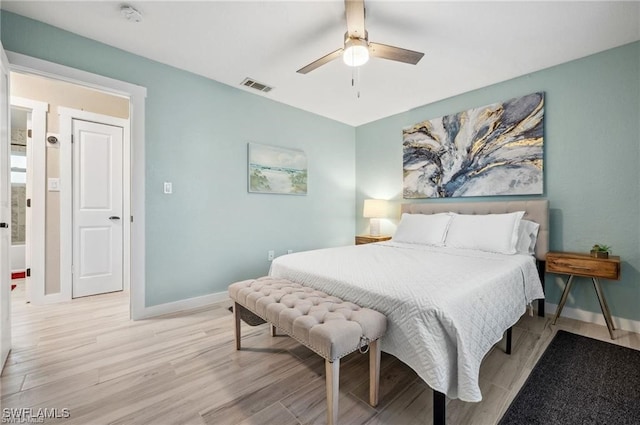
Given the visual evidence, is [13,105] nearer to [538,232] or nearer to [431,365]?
[431,365]

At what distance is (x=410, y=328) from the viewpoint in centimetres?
138

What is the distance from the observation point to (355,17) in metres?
1.84

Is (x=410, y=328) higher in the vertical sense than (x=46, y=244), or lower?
lower

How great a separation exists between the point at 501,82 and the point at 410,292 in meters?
2.88

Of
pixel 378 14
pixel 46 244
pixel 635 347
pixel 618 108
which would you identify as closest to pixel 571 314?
pixel 635 347

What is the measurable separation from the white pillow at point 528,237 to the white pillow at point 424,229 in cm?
66

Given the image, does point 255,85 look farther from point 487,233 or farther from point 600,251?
point 600,251

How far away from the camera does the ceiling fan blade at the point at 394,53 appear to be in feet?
6.37

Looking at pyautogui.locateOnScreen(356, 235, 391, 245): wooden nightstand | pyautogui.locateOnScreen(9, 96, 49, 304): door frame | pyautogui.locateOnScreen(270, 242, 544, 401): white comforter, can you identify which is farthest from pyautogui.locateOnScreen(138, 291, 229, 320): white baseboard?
pyautogui.locateOnScreen(356, 235, 391, 245): wooden nightstand

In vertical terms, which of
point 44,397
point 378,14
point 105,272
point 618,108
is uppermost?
point 378,14

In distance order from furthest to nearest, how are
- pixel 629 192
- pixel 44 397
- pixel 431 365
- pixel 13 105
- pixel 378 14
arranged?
1. pixel 13 105
2. pixel 629 192
3. pixel 378 14
4. pixel 44 397
5. pixel 431 365

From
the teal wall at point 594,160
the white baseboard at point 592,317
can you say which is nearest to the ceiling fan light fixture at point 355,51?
the teal wall at point 594,160

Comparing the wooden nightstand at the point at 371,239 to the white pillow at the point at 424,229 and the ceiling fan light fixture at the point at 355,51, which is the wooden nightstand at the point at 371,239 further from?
the ceiling fan light fixture at the point at 355,51

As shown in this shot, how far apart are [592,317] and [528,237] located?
890 mm
